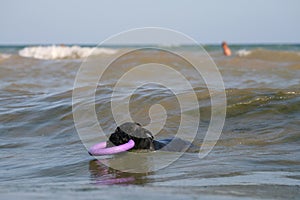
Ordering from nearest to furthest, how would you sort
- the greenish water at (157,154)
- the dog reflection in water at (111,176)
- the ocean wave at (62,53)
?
the greenish water at (157,154), the dog reflection in water at (111,176), the ocean wave at (62,53)

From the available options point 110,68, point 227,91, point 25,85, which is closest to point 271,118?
point 227,91

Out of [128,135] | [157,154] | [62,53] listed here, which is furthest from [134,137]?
[62,53]

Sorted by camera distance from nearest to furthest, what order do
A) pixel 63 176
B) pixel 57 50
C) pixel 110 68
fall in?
1. pixel 63 176
2. pixel 110 68
3. pixel 57 50

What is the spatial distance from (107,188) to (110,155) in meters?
1.32

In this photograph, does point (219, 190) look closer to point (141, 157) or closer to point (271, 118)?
point (141, 157)

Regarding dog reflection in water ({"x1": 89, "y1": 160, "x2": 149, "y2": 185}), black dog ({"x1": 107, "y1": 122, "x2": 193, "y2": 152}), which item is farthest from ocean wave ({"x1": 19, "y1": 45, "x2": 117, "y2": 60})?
dog reflection in water ({"x1": 89, "y1": 160, "x2": 149, "y2": 185})

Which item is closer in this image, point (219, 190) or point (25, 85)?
point (219, 190)

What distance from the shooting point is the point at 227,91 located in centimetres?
782

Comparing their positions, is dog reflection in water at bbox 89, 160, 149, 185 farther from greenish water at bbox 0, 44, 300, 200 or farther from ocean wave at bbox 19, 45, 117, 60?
ocean wave at bbox 19, 45, 117, 60

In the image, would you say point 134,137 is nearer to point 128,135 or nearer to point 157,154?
point 128,135

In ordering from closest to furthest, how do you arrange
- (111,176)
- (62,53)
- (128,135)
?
(111,176) → (128,135) → (62,53)

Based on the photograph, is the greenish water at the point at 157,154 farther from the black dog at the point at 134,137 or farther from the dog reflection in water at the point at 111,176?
the black dog at the point at 134,137

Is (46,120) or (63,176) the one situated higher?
(46,120)

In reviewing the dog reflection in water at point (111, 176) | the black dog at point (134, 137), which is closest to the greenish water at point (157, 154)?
the dog reflection in water at point (111, 176)
